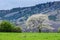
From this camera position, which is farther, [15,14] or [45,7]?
[45,7]

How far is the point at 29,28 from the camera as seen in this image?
7844 centimetres

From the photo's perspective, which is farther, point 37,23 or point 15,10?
point 15,10

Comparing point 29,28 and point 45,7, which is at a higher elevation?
point 45,7

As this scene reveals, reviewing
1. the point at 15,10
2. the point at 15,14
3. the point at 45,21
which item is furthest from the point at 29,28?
the point at 15,10

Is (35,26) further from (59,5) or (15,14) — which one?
(59,5)

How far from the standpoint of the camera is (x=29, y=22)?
77.8 metres

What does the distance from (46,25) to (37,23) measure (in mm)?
6805

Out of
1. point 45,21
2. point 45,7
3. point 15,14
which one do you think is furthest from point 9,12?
point 45,21

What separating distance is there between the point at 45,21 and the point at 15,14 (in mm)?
55973

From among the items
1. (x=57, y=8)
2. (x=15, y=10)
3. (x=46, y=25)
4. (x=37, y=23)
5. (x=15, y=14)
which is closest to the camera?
(x=37, y=23)

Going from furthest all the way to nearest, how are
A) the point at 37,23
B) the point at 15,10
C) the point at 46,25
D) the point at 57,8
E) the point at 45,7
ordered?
the point at 57,8
the point at 45,7
the point at 15,10
the point at 46,25
the point at 37,23

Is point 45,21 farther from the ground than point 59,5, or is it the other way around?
point 59,5

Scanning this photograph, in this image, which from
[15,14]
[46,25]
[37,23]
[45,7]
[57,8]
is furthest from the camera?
[57,8]

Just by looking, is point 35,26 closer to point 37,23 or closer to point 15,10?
point 37,23
